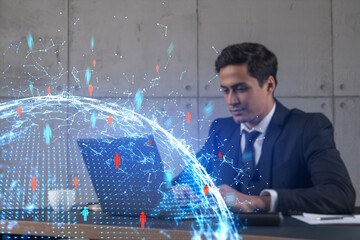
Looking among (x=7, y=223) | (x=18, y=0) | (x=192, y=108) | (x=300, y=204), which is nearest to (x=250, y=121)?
(x=192, y=108)

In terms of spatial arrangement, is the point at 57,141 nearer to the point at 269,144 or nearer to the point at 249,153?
the point at 249,153

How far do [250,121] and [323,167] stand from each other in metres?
0.85

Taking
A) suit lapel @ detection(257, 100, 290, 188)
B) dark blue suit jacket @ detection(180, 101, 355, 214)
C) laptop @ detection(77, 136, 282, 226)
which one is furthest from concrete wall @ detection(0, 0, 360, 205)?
laptop @ detection(77, 136, 282, 226)

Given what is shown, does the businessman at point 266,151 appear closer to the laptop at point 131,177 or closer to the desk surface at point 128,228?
the laptop at point 131,177

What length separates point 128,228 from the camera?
→ 57.8 inches

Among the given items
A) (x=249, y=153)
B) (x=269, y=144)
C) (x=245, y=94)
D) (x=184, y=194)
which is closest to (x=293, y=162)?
(x=269, y=144)

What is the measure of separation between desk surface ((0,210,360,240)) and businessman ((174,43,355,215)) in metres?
0.34

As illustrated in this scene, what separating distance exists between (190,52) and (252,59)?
627mm

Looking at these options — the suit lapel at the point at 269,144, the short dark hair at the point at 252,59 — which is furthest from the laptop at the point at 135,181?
the short dark hair at the point at 252,59

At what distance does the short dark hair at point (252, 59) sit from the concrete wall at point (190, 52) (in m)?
0.09

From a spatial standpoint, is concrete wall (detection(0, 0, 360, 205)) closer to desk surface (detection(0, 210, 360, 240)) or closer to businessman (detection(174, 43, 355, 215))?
businessman (detection(174, 43, 355, 215))

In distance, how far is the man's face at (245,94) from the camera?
3.27 m

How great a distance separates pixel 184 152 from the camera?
3826 mm

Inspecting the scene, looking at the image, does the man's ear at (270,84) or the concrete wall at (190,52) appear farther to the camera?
the concrete wall at (190,52)
